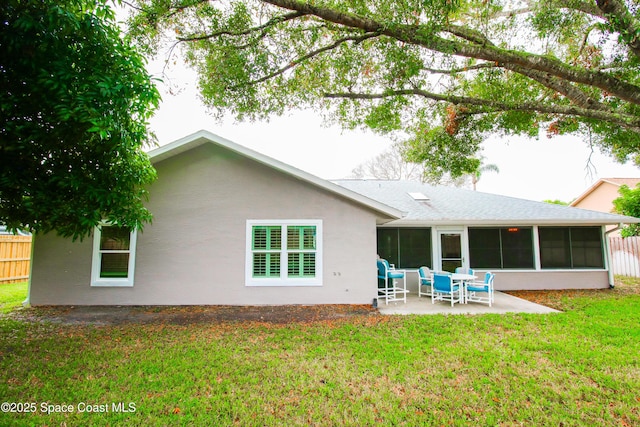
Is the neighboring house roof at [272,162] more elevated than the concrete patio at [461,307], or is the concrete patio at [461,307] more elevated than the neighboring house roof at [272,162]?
the neighboring house roof at [272,162]

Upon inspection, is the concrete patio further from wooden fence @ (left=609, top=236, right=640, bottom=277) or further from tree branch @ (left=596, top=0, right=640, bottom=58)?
wooden fence @ (left=609, top=236, right=640, bottom=277)

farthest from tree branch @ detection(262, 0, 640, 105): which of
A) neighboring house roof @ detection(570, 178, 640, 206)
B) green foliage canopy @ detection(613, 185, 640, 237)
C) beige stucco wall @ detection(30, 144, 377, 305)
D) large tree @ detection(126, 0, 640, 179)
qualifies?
neighboring house roof @ detection(570, 178, 640, 206)

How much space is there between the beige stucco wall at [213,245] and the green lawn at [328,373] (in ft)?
5.62

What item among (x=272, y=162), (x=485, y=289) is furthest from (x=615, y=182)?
(x=272, y=162)

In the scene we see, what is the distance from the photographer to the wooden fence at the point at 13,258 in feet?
39.2

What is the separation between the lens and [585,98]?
19.9 ft

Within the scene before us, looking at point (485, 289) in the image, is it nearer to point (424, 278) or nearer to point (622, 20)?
point (424, 278)

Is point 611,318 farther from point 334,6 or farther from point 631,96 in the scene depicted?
point 334,6

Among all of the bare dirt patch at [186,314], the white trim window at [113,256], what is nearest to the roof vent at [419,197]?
the bare dirt patch at [186,314]

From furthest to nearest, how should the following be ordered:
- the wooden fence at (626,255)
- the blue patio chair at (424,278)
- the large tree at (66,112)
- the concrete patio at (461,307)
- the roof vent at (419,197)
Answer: the wooden fence at (626,255) < the roof vent at (419,197) < the blue patio chair at (424,278) < the concrete patio at (461,307) < the large tree at (66,112)

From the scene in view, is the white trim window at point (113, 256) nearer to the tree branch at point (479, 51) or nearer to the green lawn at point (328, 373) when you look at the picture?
the green lawn at point (328, 373)

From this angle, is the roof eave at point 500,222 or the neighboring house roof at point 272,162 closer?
the neighboring house roof at point 272,162

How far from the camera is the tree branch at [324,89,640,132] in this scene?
269 inches

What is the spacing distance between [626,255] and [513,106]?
13.0 meters
